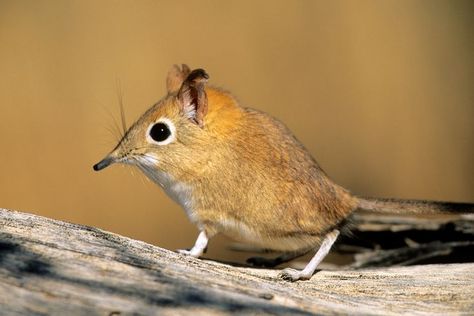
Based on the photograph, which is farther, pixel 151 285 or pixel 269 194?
pixel 269 194

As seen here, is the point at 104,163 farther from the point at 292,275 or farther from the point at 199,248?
the point at 292,275

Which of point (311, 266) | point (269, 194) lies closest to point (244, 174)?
point (269, 194)

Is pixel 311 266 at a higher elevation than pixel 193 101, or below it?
below

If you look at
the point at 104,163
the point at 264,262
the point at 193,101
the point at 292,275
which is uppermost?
the point at 193,101

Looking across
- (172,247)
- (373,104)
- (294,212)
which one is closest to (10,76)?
(172,247)

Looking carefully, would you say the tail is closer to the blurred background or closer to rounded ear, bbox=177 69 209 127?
rounded ear, bbox=177 69 209 127

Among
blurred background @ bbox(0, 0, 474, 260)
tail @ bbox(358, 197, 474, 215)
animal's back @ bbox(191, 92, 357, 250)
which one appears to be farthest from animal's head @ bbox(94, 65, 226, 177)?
blurred background @ bbox(0, 0, 474, 260)
